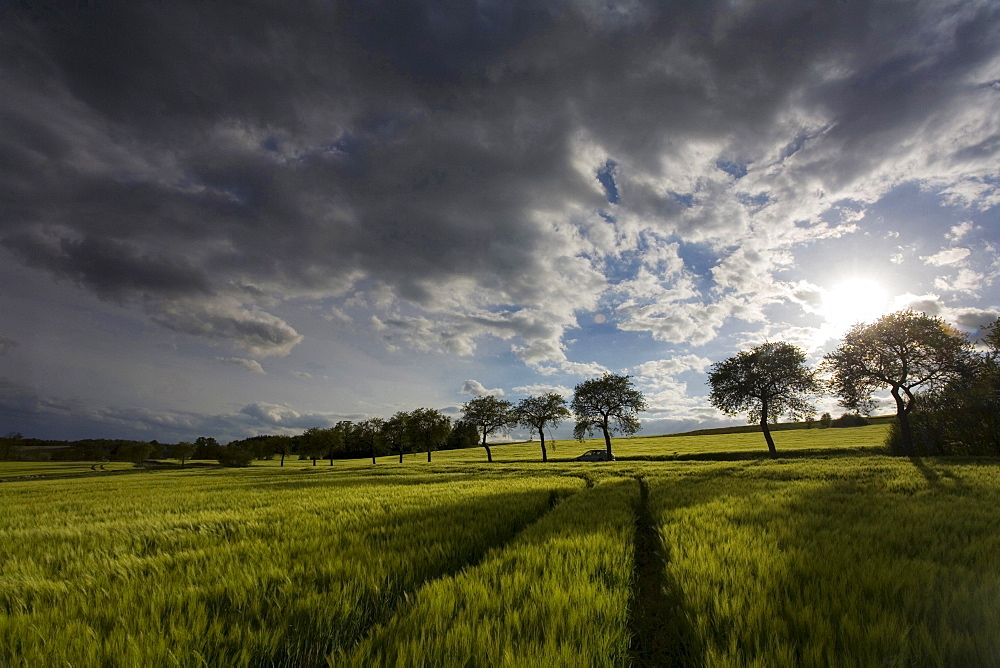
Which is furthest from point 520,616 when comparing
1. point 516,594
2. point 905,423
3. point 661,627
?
point 905,423

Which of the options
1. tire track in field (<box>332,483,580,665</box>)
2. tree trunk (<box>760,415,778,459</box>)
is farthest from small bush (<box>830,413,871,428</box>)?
tire track in field (<box>332,483,580,665</box>)

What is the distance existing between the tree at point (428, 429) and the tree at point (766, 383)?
46.6m

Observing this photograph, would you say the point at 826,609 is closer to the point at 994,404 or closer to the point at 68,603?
the point at 68,603

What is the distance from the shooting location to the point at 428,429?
7019cm

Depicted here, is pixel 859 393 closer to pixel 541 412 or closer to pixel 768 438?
pixel 768 438

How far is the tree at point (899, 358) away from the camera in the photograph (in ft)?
87.4

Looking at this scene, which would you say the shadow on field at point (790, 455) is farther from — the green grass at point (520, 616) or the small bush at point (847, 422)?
the small bush at point (847, 422)

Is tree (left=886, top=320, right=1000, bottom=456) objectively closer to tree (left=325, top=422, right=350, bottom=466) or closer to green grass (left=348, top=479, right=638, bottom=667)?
green grass (left=348, top=479, right=638, bottom=667)

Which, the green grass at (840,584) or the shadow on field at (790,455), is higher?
the green grass at (840,584)

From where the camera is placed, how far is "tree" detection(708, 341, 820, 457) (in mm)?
38531

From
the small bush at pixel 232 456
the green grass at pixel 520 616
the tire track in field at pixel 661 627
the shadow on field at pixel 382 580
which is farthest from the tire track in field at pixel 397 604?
the small bush at pixel 232 456

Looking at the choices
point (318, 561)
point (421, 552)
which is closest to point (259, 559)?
point (318, 561)

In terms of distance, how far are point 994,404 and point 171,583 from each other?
141 feet

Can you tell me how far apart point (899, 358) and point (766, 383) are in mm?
12099
